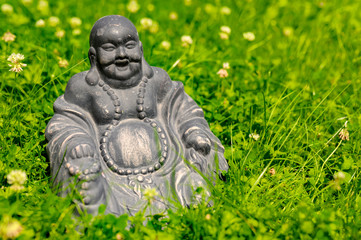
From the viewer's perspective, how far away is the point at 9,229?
2699 millimetres

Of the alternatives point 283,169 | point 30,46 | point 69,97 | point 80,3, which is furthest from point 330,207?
point 80,3

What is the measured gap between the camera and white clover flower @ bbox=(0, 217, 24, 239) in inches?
106

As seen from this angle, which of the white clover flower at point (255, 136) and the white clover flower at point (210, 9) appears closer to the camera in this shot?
the white clover flower at point (255, 136)

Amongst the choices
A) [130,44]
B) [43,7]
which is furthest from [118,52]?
[43,7]

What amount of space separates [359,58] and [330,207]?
3.12 meters

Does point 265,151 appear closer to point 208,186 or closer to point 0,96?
point 208,186

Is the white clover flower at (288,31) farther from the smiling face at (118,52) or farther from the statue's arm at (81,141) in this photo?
the statue's arm at (81,141)

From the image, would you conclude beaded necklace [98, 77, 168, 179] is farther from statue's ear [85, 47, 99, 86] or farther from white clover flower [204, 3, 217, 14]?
Answer: white clover flower [204, 3, 217, 14]

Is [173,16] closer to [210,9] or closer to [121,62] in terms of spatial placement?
[210,9]

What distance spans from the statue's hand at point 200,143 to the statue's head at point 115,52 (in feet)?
2.25

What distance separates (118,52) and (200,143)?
996mm

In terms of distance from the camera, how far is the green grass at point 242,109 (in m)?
3.18

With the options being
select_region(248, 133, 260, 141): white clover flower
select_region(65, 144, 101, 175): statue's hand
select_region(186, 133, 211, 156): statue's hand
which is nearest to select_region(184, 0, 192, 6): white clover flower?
select_region(248, 133, 260, 141): white clover flower

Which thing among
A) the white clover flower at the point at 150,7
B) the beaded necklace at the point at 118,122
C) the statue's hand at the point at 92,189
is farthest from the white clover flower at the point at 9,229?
the white clover flower at the point at 150,7
